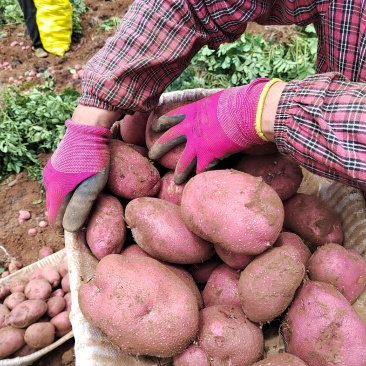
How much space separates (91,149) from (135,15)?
536 mm

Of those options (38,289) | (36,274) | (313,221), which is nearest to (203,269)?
(313,221)

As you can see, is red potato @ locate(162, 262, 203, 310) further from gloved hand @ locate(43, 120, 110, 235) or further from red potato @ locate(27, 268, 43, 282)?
red potato @ locate(27, 268, 43, 282)

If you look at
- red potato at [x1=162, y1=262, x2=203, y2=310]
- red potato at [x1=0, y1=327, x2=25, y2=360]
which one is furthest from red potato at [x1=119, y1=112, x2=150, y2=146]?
red potato at [x1=0, y1=327, x2=25, y2=360]

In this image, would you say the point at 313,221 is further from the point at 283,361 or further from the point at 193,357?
the point at 193,357

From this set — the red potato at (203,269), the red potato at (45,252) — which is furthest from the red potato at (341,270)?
the red potato at (45,252)

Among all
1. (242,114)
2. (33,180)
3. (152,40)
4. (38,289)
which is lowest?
(33,180)

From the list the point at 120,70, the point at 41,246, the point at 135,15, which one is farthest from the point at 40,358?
the point at 135,15

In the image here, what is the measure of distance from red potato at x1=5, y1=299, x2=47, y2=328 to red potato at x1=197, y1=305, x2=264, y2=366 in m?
1.04

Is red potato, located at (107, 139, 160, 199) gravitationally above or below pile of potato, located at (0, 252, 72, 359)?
above

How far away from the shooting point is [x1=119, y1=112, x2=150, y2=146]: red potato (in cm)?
176

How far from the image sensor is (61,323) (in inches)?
78.0

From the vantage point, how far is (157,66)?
1.51 metres

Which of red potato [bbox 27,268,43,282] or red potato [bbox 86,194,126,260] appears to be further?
red potato [bbox 27,268,43,282]

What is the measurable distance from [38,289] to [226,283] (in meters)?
1.14
